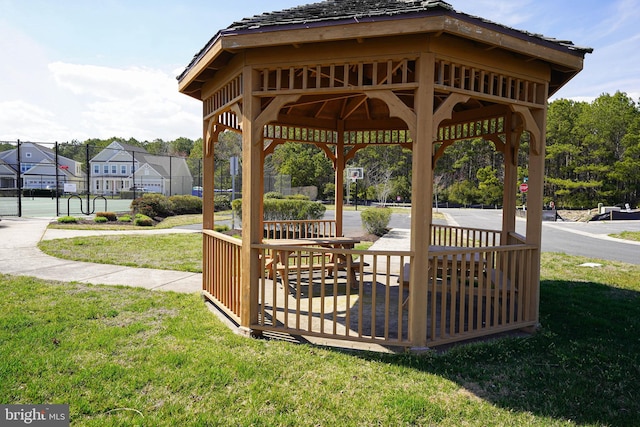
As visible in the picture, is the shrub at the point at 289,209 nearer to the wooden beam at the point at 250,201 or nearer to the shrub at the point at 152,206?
the shrub at the point at 152,206

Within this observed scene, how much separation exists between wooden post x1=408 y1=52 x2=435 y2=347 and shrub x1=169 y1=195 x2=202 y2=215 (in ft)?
67.6

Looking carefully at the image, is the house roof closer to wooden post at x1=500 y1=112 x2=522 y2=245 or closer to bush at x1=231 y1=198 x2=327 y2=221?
wooden post at x1=500 y1=112 x2=522 y2=245

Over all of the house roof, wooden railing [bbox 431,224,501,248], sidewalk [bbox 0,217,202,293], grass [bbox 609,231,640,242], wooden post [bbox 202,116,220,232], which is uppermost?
the house roof

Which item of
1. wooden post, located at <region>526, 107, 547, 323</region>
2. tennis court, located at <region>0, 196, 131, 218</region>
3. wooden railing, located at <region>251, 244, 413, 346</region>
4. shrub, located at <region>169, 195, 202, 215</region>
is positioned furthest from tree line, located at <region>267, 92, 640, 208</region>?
wooden post, located at <region>526, 107, 547, 323</region>

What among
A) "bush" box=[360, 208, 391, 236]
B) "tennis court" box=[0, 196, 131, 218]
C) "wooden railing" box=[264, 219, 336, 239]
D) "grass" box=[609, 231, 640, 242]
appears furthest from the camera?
"tennis court" box=[0, 196, 131, 218]

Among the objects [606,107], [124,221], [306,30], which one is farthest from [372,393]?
[606,107]

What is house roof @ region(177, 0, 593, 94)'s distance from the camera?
3.69 metres

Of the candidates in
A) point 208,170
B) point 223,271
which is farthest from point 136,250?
point 223,271

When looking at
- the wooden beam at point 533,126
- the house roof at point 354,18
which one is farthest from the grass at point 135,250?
the wooden beam at point 533,126

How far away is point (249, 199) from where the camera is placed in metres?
4.51

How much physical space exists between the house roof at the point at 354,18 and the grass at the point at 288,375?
10.5 feet

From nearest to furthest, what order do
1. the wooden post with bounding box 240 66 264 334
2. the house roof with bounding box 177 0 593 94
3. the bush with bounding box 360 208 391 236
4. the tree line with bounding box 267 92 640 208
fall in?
the house roof with bounding box 177 0 593 94
the wooden post with bounding box 240 66 264 334
the bush with bounding box 360 208 391 236
the tree line with bounding box 267 92 640 208

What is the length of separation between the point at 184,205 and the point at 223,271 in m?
19.3

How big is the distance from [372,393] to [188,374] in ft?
5.26
